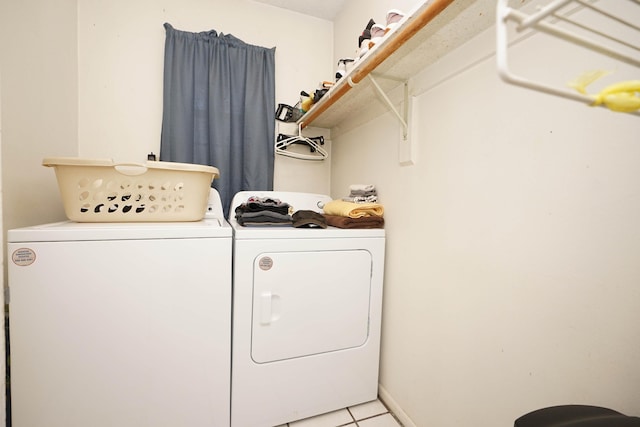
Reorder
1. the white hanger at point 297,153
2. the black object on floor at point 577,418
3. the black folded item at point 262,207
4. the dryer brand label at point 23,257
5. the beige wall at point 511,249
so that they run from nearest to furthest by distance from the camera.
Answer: the black object on floor at point 577,418 → the beige wall at point 511,249 → the dryer brand label at point 23,257 → the black folded item at point 262,207 → the white hanger at point 297,153

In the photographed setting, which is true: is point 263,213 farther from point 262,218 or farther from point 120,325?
point 120,325

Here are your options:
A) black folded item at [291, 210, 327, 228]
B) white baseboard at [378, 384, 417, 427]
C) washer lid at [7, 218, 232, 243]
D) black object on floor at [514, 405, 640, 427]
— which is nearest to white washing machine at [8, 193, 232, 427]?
washer lid at [7, 218, 232, 243]

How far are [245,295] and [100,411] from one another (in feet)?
2.13

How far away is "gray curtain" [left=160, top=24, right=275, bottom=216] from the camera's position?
70.4 inches

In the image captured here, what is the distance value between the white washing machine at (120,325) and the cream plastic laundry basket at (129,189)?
0.34ft

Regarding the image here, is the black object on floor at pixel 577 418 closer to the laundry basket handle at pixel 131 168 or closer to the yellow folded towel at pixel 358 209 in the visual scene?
the yellow folded towel at pixel 358 209

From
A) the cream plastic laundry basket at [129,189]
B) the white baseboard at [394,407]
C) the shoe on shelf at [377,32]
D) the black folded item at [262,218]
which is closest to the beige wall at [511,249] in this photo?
the white baseboard at [394,407]

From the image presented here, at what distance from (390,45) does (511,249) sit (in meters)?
0.81

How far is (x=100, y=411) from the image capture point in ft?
3.28

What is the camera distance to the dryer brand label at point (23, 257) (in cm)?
89

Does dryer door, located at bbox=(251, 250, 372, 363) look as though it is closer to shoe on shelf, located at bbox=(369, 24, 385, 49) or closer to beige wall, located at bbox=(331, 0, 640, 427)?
beige wall, located at bbox=(331, 0, 640, 427)

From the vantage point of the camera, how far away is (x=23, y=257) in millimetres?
900

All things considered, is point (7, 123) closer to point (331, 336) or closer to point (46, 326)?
point (46, 326)

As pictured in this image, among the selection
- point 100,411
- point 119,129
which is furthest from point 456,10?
point 119,129
